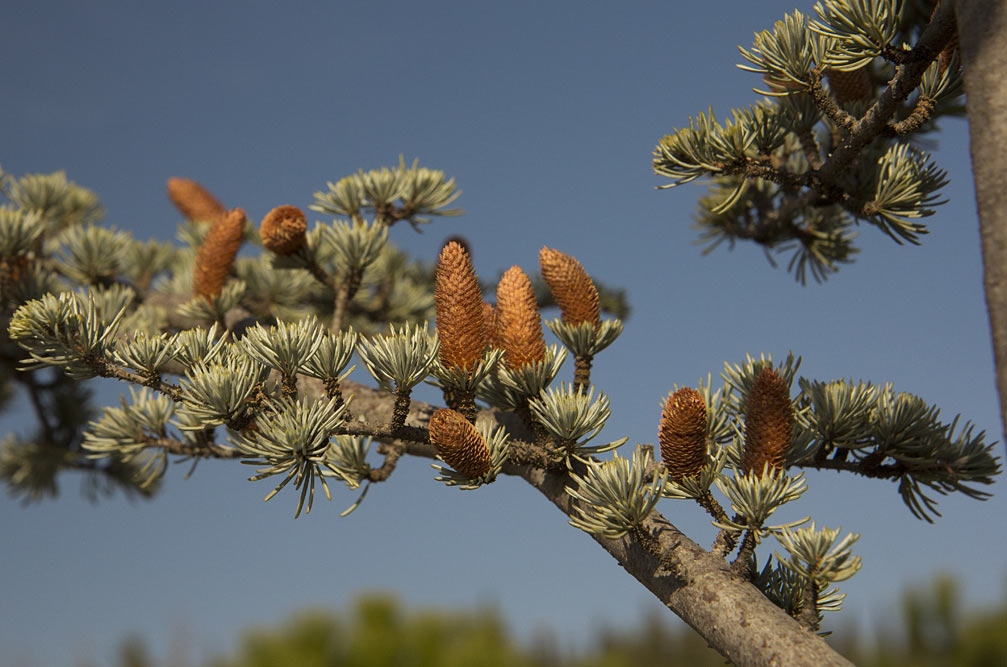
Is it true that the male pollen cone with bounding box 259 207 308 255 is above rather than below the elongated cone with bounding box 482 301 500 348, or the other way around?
above

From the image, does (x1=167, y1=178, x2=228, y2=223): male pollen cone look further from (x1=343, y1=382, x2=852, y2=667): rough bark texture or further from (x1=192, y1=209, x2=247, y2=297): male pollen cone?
(x1=343, y1=382, x2=852, y2=667): rough bark texture

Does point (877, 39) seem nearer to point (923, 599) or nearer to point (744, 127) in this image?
point (744, 127)

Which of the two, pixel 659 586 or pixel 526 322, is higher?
pixel 526 322

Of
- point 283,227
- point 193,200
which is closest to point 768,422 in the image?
point 283,227

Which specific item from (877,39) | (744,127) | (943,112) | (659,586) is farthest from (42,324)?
(943,112)

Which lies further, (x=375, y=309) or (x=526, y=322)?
(x=375, y=309)

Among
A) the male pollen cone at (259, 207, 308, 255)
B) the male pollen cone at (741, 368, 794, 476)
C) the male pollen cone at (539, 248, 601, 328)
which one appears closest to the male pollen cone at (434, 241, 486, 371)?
the male pollen cone at (539, 248, 601, 328)

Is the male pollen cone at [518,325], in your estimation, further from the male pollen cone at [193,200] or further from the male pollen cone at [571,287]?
the male pollen cone at [193,200]

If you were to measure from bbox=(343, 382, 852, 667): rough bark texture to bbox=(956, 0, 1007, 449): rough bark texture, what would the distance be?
2.06ft

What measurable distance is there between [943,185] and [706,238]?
3.07 ft

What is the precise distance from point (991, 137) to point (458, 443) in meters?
1.13

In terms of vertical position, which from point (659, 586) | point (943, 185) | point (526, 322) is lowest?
point (659, 586)

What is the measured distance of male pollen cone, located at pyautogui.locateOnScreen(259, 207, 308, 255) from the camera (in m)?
2.66

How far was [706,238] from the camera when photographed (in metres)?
3.15
